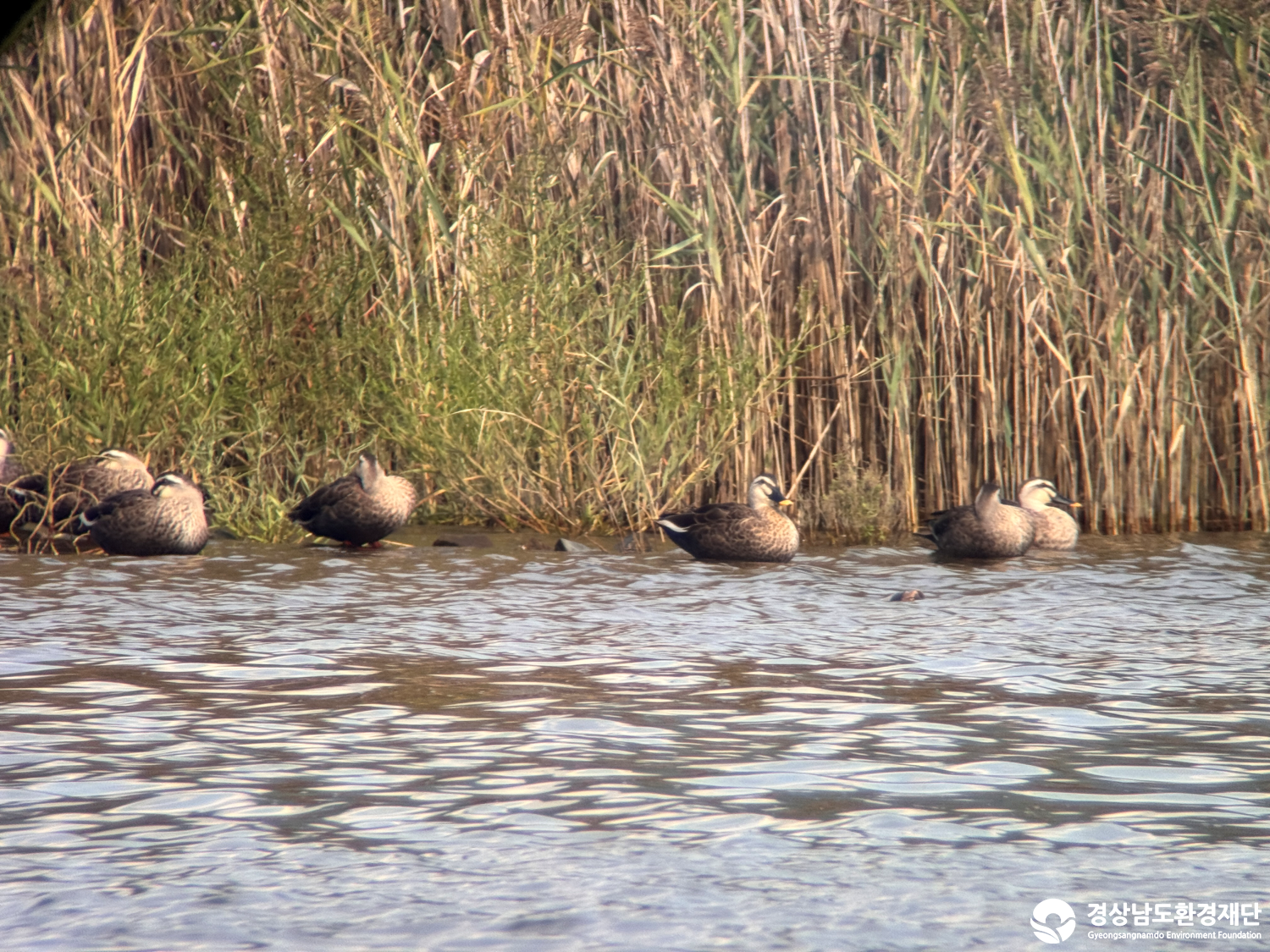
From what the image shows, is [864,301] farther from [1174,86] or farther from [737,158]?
[1174,86]

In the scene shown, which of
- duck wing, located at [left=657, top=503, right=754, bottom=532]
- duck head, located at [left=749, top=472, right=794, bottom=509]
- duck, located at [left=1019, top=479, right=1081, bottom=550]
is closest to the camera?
duck wing, located at [left=657, top=503, right=754, bottom=532]

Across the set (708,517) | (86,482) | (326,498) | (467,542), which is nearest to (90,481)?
(86,482)

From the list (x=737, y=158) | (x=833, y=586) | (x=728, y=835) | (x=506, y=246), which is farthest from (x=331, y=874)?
(x=737, y=158)

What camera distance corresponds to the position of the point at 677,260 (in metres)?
8.79

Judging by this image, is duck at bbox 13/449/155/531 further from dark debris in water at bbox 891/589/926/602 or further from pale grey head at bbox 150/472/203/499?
dark debris in water at bbox 891/589/926/602

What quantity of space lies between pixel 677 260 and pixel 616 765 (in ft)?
17.8

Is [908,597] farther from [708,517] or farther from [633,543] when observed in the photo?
[633,543]

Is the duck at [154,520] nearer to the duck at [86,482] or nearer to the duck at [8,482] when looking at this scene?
the duck at [86,482]

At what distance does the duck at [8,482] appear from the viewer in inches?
313

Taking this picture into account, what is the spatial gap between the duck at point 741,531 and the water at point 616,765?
100cm

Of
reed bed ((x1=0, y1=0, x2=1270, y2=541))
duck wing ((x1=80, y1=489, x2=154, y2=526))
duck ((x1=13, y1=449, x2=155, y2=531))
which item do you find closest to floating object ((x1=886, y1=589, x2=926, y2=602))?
reed bed ((x1=0, y1=0, x2=1270, y2=541))

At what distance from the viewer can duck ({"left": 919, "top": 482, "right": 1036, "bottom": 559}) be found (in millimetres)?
7703

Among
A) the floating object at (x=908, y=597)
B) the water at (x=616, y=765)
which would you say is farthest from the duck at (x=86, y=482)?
the floating object at (x=908, y=597)

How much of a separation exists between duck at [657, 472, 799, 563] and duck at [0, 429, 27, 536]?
119 inches
